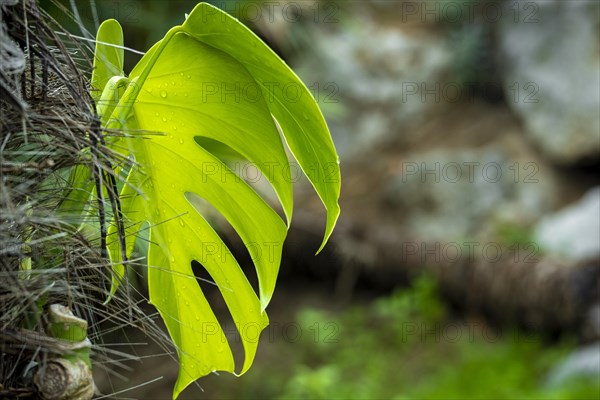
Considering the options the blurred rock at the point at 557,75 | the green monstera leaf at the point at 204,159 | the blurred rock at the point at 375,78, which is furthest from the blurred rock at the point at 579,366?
the blurred rock at the point at 375,78

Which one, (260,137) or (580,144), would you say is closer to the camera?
(260,137)

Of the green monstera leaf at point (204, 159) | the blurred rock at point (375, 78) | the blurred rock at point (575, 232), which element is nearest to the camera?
the green monstera leaf at point (204, 159)

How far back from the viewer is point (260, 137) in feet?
2.99

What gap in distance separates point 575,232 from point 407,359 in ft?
3.21

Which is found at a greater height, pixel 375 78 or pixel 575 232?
pixel 375 78

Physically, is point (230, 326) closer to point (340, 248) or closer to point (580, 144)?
point (340, 248)

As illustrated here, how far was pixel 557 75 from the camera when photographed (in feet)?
15.8

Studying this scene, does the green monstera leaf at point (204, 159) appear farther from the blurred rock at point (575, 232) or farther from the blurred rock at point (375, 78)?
the blurred rock at point (375, 78)

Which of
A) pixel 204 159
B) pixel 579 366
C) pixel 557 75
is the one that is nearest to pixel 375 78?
pixel 557 75

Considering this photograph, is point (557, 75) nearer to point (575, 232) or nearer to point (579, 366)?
point (575, 232)

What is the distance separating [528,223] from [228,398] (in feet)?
6.74

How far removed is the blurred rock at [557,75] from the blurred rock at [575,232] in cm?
63

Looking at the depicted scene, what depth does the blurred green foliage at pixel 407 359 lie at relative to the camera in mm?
2971

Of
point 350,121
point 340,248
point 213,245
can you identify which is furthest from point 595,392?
point 350,121
